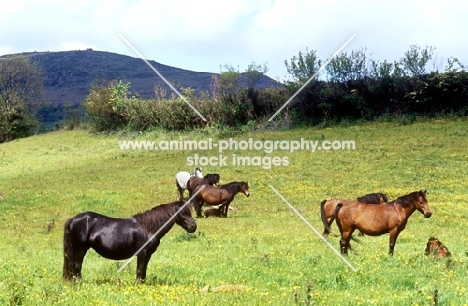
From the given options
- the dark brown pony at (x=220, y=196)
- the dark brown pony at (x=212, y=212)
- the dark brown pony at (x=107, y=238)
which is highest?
the dark brown pony at (x=107, y=238)

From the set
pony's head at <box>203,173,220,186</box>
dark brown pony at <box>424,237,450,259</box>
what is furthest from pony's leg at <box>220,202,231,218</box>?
dark brown pony at <box>424,237,450,259</box>

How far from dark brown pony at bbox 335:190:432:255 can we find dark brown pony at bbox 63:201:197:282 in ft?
16.9

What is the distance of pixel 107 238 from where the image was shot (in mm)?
9508

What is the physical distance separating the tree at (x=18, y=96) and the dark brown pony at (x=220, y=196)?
60.6 meters

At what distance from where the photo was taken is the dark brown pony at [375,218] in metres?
13.1

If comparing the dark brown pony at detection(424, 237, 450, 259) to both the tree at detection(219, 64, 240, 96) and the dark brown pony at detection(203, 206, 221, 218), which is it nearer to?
the dark brown pony at detection(203, 206, 221, 218)

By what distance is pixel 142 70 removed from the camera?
637 ft

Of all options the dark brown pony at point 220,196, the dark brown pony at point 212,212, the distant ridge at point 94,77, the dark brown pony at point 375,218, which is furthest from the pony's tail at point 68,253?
the distant ridge at point 94,77

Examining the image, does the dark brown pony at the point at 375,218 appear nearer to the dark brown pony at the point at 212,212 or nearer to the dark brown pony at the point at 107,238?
the dark brown pony at the point at 107,238

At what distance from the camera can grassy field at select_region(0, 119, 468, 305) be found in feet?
28.0

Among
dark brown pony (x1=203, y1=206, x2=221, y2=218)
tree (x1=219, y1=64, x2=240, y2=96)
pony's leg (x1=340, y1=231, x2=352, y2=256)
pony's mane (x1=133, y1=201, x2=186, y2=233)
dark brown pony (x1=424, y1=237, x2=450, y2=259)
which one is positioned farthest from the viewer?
tree (x1=219, y1=64, x2=240, y2=96)

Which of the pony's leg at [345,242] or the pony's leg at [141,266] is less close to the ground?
the pony's leg at [141,266]

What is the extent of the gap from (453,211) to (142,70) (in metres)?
180

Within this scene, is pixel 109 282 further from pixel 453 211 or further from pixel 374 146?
pixel 374 146
